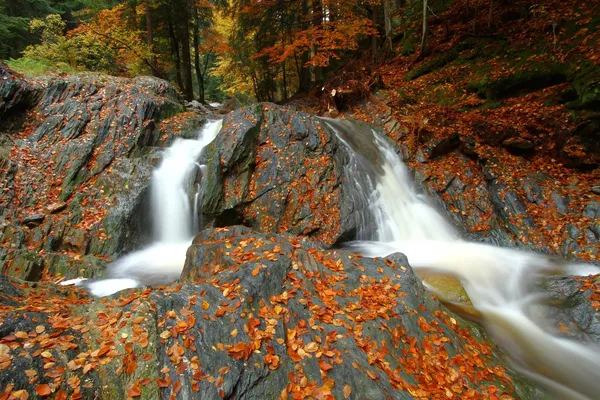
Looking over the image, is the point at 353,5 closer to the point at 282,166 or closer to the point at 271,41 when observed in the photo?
the point at 271,41

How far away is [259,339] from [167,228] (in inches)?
226

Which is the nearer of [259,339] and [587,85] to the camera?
[259,339]

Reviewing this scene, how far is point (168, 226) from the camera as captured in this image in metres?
7.91

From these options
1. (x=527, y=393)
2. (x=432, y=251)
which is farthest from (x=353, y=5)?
(x=527, y=393)

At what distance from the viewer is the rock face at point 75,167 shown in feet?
21.1

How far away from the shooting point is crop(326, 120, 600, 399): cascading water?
435 centimetres

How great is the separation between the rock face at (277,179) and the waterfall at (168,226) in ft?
1.90

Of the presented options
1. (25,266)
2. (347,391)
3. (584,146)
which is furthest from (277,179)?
(584,146)

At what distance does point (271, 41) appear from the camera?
18.9 metres

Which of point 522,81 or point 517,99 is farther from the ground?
point 522,81

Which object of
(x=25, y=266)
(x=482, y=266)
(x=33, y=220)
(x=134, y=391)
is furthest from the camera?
(x=482, y=266)

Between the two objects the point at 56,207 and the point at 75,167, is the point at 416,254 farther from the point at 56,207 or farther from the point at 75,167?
the point at 75,167

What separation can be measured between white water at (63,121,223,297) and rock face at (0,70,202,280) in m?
0.30

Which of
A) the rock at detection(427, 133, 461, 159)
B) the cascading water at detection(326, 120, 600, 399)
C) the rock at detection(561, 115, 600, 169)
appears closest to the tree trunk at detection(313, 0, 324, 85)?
the cascading water at detection(326, 120, 600, 399)
